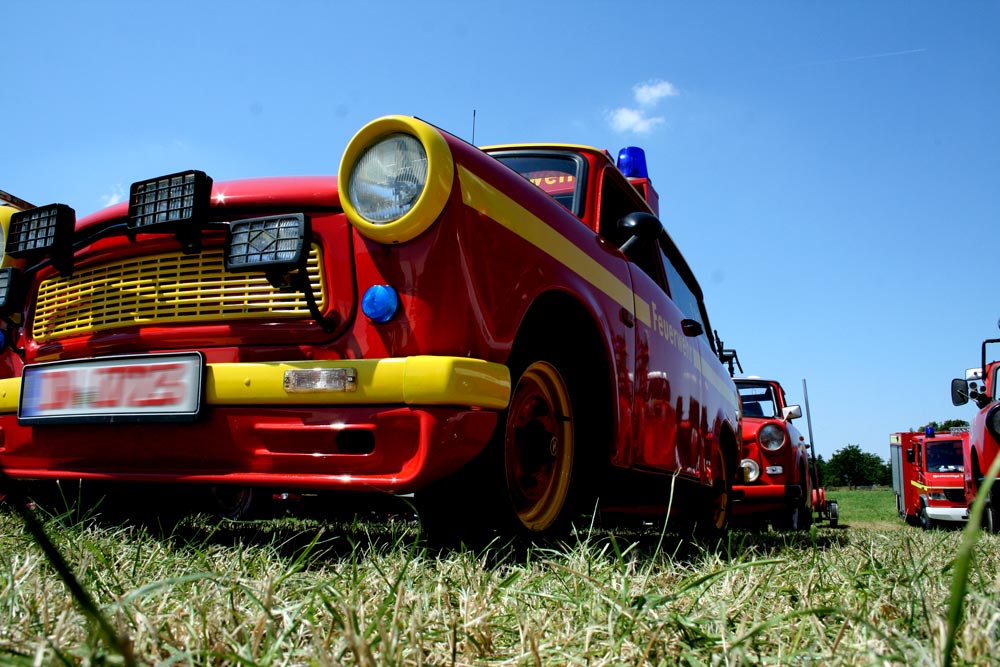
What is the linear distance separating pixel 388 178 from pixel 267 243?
1.12ft

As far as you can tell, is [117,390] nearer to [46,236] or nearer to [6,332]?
[46,236]

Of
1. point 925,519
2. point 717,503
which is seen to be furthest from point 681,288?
point 925,519

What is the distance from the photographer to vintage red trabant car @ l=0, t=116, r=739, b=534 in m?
1.99

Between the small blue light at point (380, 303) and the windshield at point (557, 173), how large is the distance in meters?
1.15

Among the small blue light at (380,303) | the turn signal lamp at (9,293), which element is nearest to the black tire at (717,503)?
the small blue light at (380,303)

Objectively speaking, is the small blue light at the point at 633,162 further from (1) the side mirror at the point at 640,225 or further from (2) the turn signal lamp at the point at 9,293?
(2) the turn signal lamp at the point at 9,293

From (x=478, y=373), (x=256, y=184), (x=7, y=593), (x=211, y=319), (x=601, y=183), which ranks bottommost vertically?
(x=7, y=593)

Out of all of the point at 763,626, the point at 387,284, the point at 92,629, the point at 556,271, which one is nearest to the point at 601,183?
the point at 556,271

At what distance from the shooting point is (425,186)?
199cm

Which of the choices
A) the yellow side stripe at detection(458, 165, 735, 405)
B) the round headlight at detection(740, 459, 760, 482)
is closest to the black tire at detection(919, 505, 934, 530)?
the round headlight at detection(740, 459, 760, 482)

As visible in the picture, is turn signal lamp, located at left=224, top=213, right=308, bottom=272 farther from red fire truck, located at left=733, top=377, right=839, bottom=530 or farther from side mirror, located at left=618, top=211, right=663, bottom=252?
red fire truck, located at left=733, top=377, right=839, bottom=530

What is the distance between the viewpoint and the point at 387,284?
2.06 m

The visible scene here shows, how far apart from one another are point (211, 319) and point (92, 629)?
135 cm

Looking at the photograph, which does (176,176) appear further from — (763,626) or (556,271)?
(763,626)
